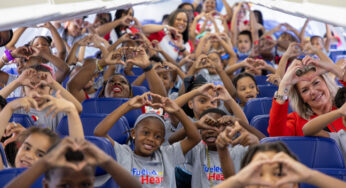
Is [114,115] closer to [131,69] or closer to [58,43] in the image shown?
[58,43]

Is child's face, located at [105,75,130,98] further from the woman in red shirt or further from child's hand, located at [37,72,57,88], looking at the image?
the woman in red shirt

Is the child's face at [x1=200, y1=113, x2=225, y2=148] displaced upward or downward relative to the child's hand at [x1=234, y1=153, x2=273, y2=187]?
downward

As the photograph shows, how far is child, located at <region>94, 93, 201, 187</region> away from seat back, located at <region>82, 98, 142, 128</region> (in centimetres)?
86

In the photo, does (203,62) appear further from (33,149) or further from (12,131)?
(33,149)

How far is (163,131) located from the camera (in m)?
3.18

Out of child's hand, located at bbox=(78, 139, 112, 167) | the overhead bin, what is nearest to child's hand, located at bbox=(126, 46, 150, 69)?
the overhead bin

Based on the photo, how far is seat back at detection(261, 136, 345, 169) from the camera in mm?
2744

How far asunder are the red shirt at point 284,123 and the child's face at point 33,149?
52.0 inches

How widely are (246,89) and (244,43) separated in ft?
11.0

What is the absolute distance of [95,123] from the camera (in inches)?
140

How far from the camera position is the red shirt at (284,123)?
306 centimetres

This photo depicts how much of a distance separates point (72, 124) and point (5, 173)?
363mm

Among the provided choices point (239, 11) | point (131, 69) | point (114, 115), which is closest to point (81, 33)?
point (131, 69)

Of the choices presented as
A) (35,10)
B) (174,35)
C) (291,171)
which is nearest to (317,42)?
(174,35)
